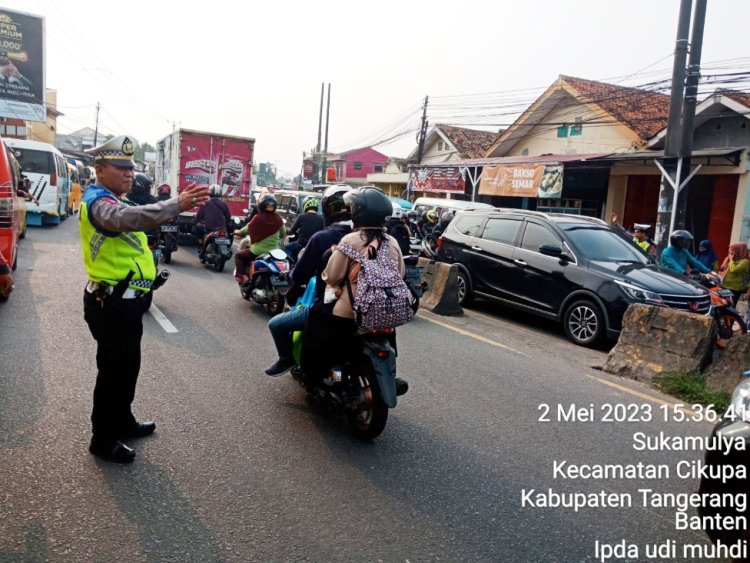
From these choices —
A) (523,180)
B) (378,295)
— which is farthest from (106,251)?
(523,180)

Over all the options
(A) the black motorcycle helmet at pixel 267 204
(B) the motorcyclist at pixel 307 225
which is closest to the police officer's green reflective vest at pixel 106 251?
(B) the motorcyclist at pixel 307 225

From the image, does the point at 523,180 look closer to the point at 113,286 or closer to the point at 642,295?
the point at 642,295

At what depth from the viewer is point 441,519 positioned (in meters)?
3.39

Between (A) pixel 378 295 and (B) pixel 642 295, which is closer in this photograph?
(A) pixel 378 295

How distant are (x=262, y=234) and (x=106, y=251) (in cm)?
556

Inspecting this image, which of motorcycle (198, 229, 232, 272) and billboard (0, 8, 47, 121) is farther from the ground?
billboard (0, 8, 47, 121)

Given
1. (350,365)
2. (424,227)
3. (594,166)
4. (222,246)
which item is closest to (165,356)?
(350,365)

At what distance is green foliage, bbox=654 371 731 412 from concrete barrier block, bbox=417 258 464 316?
3.91 m

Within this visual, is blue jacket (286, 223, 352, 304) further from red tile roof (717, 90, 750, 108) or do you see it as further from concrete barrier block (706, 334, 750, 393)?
red tile roof (717, 90, 750, 108)

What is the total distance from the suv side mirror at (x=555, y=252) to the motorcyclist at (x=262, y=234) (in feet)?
12.5

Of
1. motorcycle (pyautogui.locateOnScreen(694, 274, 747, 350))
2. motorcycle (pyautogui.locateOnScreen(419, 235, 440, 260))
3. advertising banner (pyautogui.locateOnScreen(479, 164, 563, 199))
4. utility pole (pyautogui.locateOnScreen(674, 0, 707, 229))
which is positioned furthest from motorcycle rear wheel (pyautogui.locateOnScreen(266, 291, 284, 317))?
advertising banner (pyautogui.locateOnScreen(479, 164, 563, 199))

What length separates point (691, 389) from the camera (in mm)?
6066

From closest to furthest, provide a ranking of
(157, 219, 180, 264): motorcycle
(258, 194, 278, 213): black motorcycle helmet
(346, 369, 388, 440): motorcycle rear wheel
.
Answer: (346, 369, 388, 440): motorcycle rear wheel
(258, 194, 278, 213): black motorcycle helmet
(157, 219, 180, 264): motorcycle

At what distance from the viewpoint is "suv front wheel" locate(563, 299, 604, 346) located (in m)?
8.26
